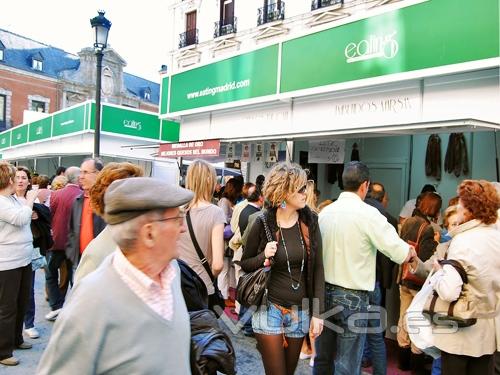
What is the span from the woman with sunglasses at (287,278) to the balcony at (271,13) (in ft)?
46.6

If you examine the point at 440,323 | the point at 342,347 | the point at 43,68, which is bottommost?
the point at 342,347

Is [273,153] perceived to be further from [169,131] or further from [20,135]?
[20,135]

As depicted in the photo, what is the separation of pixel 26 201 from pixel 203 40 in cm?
1689

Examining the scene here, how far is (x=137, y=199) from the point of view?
1291 mm

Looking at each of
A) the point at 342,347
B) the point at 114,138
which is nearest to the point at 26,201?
the point at 342,347

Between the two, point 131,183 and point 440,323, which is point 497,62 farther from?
point 131,183

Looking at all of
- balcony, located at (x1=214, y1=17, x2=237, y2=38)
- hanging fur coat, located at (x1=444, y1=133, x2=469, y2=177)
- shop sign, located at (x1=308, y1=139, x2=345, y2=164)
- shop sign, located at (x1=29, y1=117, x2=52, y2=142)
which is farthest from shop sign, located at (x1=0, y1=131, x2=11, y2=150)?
hanging fur coat, located at (x1=444, y1=133, x2=469, y2=177)

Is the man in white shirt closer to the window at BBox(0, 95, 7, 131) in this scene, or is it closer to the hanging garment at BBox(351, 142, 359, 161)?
Answer: the hanging garment at BBox(351, 142, 359, 161)

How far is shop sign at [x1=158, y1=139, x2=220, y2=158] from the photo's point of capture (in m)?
6.82

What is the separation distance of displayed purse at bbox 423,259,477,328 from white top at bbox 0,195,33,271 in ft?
11.5

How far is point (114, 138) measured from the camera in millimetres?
14102

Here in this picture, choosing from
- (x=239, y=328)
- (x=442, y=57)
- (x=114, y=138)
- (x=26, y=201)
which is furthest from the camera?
(x=114, y=138)

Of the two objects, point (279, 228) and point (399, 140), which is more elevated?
point (399, 140)

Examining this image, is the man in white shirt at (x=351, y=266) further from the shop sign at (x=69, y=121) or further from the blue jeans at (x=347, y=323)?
the shop sign at (x=69, y=121)
